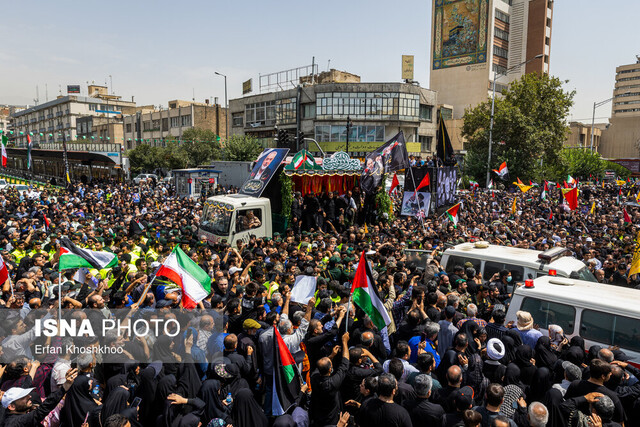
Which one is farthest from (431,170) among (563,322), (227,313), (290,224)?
(227,313)

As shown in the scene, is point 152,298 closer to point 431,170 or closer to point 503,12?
point 431,170

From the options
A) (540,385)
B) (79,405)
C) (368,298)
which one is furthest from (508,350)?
A: (79,405)

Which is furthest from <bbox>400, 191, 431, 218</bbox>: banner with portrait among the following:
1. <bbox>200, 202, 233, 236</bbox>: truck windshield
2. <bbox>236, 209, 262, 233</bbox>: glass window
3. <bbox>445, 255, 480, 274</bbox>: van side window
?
<bbox>445, 255, 480, 274</bbox>: van side window

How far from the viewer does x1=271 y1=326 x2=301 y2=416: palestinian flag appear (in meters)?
4.52

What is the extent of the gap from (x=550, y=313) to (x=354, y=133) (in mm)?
45289

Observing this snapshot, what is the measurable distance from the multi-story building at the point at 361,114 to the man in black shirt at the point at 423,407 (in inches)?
1740

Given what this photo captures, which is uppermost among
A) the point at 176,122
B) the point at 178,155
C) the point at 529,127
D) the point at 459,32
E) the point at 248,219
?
the point at 459,32

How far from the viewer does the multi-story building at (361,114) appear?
48844 millimetres

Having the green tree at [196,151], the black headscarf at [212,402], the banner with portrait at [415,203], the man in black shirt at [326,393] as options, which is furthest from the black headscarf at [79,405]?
the green tree at [196,151]

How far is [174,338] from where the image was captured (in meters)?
4.88

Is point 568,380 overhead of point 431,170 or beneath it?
beneath

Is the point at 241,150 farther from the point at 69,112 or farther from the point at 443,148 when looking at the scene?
the point at 69,112

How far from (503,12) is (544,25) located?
320 inches

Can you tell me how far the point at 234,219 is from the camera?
12305 mm
